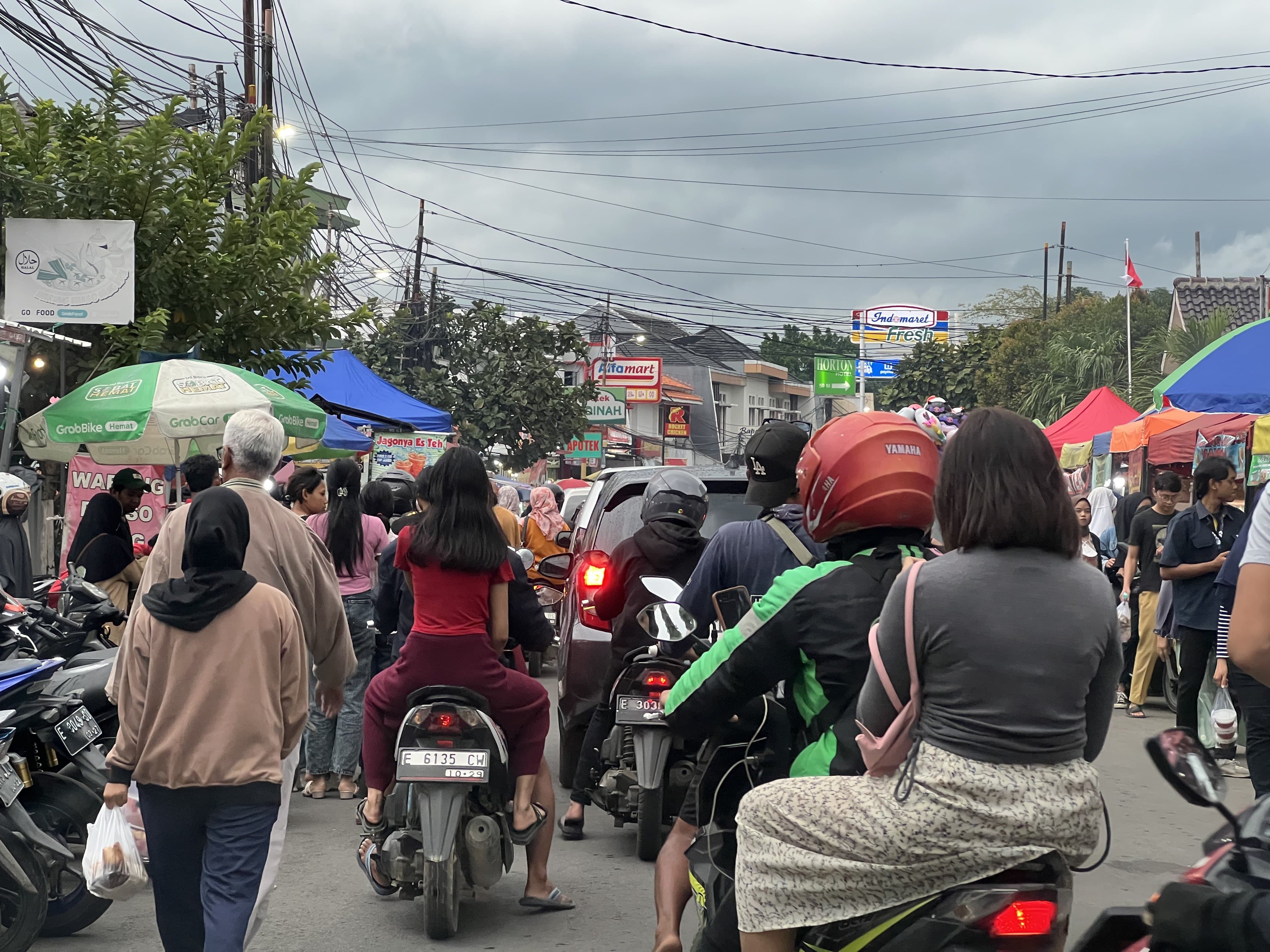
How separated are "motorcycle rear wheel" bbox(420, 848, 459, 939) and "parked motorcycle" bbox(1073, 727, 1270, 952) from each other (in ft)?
9.99

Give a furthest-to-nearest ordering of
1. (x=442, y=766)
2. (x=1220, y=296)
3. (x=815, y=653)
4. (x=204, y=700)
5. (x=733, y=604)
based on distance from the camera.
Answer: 1. (x=1220, y=296)
2. (x=442, y=766)
3. (x=204, y=700)
4. (x=733, y=604)
5. (x=815, y=653)

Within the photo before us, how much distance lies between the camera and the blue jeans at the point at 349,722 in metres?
7.98

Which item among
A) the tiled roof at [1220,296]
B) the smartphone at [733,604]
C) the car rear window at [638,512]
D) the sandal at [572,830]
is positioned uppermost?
the tiled roof at [1220,296]

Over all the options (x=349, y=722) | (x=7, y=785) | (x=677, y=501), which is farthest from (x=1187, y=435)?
(x=7, y=785)

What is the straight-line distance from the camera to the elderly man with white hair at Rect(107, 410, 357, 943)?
166 inches

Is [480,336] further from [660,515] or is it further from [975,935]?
[975,935]

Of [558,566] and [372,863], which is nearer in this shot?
[372,863]

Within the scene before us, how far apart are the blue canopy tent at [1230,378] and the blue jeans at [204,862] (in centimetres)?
697

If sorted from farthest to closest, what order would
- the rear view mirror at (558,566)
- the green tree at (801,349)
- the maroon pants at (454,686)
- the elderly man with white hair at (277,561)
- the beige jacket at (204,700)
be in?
the green tree at (801,349)
the rear view mirror at (558,566)
the maroon pants at (454,686)
the elderly man with white hair at (277,561)
the beige jacket at (204,700)

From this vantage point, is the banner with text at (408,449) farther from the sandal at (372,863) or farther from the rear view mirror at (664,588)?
the rear view mirror at (664,588)

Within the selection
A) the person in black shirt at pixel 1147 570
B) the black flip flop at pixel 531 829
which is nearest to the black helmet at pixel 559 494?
the person in black shirt at pixel 1147 570

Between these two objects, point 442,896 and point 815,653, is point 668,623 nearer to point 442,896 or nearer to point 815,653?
point 815,653

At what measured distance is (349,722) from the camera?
7.98 meters

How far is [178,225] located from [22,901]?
8353 millimetres
